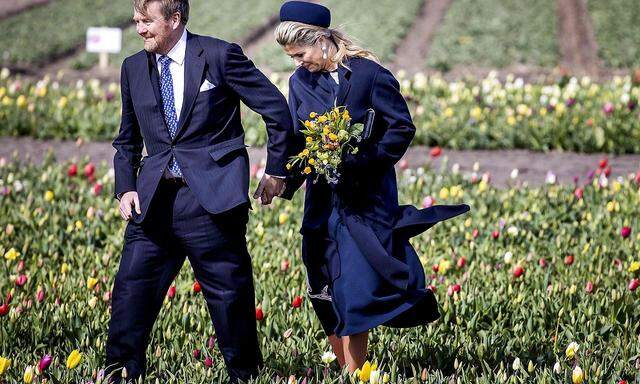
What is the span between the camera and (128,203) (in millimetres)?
4074

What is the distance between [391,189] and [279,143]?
0.54 m

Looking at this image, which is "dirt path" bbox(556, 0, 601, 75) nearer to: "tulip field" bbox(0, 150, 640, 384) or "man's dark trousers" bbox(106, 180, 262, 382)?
"tulip field" bbox(0, 150, 640, 384)

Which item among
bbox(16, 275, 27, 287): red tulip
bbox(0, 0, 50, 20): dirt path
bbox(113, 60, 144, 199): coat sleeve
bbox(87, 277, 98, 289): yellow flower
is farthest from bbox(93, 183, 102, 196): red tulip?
bbox(0, 0, 50, 20): dirt path

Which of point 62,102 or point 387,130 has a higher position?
point 387,130

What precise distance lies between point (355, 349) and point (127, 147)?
122 cm

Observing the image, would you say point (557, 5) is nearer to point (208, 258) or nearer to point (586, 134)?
point (586, 134)

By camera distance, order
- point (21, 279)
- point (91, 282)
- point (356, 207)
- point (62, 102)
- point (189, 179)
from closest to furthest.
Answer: point (189, 179)
point (356, 207)
point (91, 282)
point (21, 279)
point (62, 102)

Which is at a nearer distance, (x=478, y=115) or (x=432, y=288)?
(x=432, y=288)

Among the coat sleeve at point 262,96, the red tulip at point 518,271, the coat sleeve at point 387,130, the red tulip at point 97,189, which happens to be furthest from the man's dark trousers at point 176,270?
the red tulip at point 97,189

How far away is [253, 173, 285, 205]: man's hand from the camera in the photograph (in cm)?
402

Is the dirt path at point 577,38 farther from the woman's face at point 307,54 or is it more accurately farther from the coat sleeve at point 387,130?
the woman's face at point 307,54

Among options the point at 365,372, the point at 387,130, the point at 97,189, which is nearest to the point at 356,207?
the point at 387,130

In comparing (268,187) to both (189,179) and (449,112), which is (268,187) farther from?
(449,112)

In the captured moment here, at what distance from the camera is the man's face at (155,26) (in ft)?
12.7
